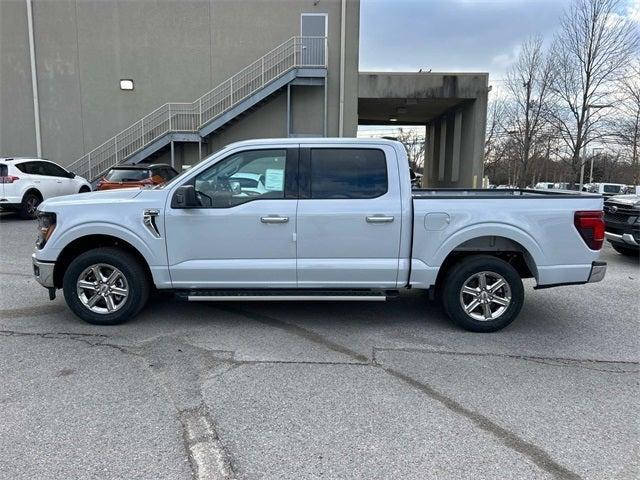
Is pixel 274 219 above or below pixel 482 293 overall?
above

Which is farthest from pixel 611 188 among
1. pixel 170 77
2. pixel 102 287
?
pixel 102 287

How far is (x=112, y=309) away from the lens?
501 cm

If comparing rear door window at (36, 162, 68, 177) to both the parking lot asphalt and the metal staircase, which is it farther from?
the parking lot asphalt

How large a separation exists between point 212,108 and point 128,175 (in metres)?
6.70

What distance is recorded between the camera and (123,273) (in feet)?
16.2

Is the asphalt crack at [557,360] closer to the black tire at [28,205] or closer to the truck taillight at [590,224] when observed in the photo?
the truck taillight at [590,224]

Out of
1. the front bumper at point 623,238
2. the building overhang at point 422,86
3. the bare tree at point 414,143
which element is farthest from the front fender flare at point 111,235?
the bare tree at point 414,143

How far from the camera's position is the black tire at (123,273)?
16.1 ft

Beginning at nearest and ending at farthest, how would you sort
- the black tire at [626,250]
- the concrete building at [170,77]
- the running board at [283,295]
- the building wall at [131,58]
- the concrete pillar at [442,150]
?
the running board at [283,295] < the black tire at [626,250] < the concrete building at [170,77] < the building wall at [131,58] < the concrete pillar at [442,150]

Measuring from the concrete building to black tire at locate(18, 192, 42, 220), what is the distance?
491 cm

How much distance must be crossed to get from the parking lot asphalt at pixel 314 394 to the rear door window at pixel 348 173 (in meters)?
1.42

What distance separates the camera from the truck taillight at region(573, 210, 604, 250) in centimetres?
479

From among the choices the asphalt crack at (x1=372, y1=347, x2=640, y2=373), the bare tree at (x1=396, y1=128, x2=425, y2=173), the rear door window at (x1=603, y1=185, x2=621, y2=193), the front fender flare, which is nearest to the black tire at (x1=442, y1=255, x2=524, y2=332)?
the asphalt crack at (x1=372, y1=347, x2=640, y2=373)

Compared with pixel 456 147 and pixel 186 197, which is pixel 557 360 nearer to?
pixel 186 197
